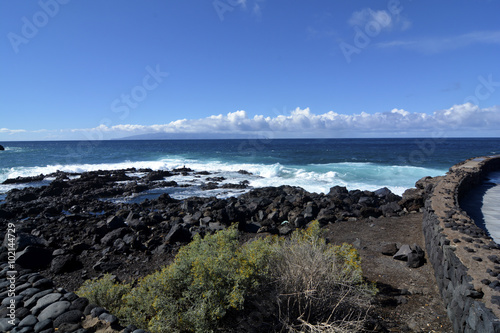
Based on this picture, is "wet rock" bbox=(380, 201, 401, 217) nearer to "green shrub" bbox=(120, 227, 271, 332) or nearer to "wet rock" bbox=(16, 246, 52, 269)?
"green shrub" bbox=(120, 227, 271, 332)

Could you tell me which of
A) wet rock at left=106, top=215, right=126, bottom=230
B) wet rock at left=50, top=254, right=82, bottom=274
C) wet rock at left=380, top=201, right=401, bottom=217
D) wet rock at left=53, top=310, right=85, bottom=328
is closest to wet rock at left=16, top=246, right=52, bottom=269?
wet rock at left=50, top=254, right=82, bottom=274

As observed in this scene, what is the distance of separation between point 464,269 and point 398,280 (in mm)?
1533

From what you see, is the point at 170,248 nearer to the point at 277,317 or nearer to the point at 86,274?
the point at 86,274

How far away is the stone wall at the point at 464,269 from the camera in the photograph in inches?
127

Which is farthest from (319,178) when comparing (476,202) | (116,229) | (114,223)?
(116,229)

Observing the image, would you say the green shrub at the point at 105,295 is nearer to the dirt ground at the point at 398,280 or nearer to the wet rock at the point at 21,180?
the dirt ground at the point at 398,280

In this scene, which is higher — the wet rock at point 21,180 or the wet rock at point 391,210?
the wet rock at point 391,210

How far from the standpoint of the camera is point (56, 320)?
11.3 ft

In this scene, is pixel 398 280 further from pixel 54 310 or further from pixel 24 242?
pixel 24 242

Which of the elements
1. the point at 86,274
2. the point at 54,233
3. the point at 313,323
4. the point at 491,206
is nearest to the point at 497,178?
the point at 491,206

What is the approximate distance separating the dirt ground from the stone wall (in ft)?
0.62

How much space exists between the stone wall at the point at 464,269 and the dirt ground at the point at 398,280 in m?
0.19

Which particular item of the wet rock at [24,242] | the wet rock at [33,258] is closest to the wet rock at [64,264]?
the wet rock at [33,258]

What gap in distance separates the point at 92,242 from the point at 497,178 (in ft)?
56.6
